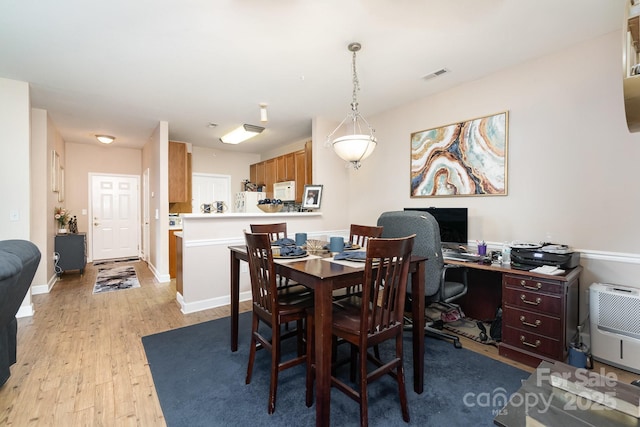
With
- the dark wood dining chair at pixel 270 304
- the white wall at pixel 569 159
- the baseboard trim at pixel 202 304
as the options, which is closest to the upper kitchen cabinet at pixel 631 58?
the white wall at pixel 569 159

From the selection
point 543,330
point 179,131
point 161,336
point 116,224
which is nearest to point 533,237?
point 543,330

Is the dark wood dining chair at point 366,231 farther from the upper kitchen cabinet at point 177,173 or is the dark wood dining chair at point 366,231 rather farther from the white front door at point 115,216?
the white front door at point 115,216

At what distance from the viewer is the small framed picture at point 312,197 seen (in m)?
4.28

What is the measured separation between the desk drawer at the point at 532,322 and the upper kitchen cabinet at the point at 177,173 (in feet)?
16.7

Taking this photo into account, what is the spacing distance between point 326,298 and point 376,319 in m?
0.37

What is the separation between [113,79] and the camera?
3.05m

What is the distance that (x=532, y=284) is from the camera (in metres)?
2.19

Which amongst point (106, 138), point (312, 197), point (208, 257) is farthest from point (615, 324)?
point (106, 138)

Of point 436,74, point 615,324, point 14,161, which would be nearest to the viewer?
point 615,324

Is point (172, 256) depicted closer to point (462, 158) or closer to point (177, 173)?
point (177, 173)

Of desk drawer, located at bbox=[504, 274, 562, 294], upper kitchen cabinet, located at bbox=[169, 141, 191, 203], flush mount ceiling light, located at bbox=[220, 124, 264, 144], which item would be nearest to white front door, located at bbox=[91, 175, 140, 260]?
upper kitchen cabinet, located at bbox=[169, 141, 191, 203]

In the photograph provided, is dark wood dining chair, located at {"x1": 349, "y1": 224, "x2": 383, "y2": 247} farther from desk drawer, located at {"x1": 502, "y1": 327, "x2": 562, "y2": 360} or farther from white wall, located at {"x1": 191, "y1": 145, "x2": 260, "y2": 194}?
white wall, located at {"x1": 191, "y1": 145, "x2": 260, "y2": 194}

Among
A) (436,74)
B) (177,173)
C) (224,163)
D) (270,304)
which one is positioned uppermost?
(436,74)

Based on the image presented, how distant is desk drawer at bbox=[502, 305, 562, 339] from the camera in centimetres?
209
